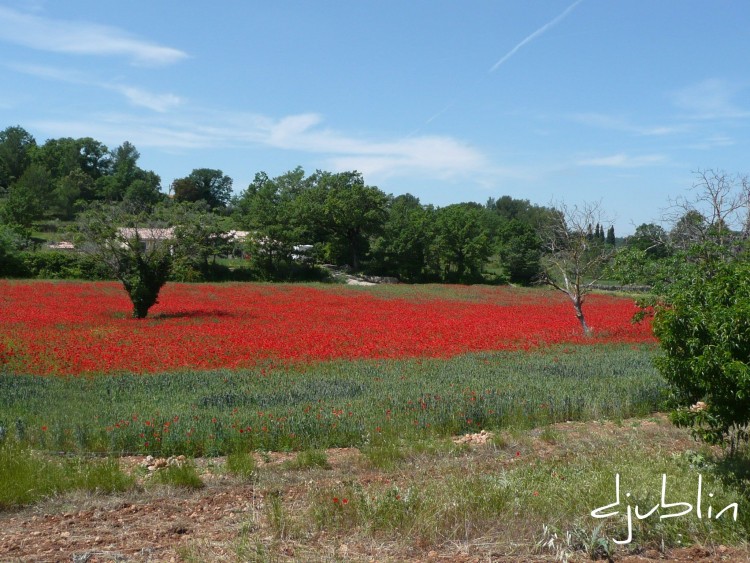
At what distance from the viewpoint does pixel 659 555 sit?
5875 mm

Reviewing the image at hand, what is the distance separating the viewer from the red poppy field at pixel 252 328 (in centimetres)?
1902

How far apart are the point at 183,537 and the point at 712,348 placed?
554 centimetres

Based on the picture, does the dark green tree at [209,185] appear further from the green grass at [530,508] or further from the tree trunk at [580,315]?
the green grass at [530,508]

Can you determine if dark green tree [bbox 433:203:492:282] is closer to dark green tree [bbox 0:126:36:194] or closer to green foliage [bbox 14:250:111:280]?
green foliage [bbox 14:250:111:280]

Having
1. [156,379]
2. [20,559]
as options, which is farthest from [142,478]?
[156,379]

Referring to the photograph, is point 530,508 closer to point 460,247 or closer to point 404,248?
point 404,248

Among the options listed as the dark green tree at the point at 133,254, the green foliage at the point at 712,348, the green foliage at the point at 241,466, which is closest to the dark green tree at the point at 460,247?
the dark green tree at the point at 133,254

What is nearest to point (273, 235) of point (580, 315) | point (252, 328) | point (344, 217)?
point (344, 217)

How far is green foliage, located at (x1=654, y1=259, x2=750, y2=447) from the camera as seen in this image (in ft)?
21.5

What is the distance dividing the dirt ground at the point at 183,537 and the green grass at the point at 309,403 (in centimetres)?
251

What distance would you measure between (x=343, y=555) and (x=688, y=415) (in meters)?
4.19

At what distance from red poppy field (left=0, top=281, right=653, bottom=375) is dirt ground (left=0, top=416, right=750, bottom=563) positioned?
1058cm

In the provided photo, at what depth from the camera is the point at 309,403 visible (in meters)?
12.6

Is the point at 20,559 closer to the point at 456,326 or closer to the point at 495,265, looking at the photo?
the point at 456,326
